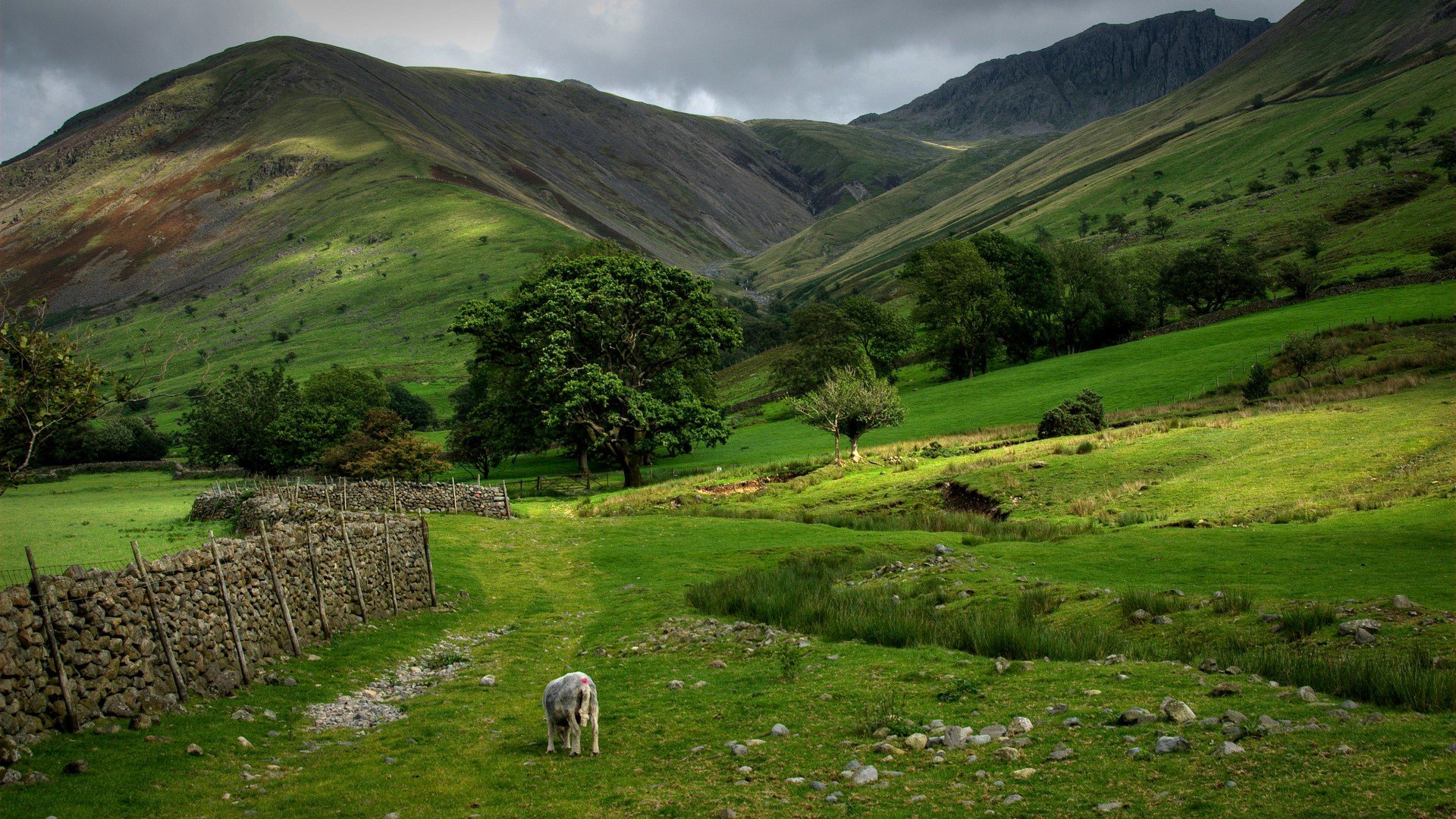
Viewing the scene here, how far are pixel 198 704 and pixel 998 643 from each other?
14487 millimetres

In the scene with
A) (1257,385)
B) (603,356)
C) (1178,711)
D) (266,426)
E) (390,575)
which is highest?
(603,356)

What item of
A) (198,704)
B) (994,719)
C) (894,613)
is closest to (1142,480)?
(894,613)

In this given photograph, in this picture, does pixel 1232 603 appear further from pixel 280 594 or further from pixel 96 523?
pixel 96 523

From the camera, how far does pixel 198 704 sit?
14.4 m

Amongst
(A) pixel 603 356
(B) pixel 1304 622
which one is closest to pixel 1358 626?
(B) pixel 1304 622

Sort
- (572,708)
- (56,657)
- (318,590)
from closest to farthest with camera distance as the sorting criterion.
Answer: (572,708)
(56,657)
(318,590)

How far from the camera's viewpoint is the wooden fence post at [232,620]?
15.9 metres

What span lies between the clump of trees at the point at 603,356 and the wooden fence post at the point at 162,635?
138 feet

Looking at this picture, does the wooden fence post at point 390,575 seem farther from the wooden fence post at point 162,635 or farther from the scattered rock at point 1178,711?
the scattered rock at point 1178,711

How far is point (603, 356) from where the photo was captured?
6381 cm

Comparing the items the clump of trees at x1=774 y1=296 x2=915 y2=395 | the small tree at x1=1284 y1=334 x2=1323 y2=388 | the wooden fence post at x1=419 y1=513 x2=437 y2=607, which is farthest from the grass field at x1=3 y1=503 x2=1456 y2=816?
the clump of trees at x1=774 y1=296 x2=915 y2=395

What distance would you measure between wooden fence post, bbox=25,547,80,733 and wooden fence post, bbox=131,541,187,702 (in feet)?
5.37

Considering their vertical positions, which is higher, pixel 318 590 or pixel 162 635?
pixel 162 635

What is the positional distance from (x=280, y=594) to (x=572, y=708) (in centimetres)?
985
